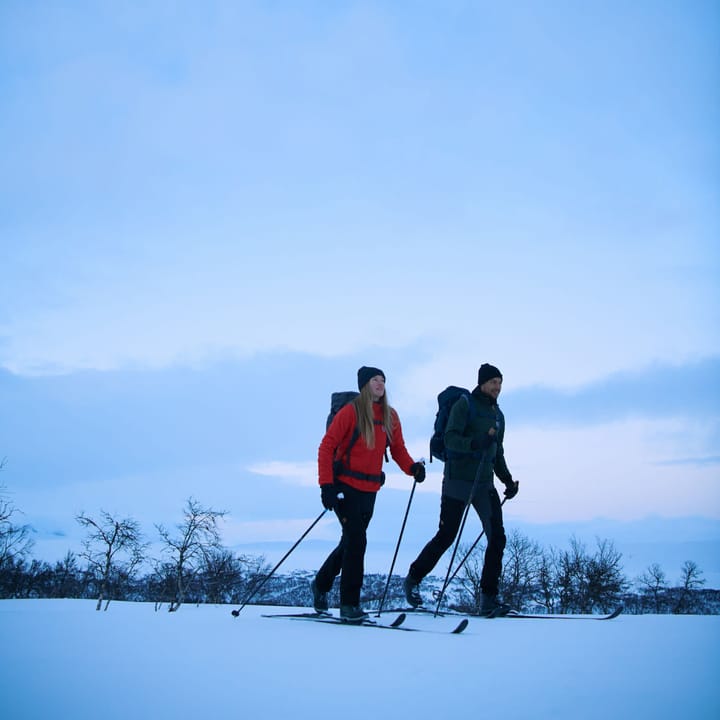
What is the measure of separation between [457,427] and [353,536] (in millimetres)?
1516

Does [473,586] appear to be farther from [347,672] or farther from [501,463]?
[347,672]

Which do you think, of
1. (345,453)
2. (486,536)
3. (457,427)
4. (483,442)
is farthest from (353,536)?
(483,442)

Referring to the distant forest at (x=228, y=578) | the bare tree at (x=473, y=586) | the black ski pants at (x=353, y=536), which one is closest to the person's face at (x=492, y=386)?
the black ski pants at (x=353, y=536)

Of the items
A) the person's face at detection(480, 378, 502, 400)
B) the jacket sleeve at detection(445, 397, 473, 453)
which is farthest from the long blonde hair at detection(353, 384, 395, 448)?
the person's face at detection(480, 378, 502, 400)

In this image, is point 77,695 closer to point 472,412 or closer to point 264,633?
point 264,633

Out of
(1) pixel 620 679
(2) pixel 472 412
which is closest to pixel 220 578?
(2) pixel 472 412

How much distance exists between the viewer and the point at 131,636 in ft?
11.2

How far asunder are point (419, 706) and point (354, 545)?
2.59 meters

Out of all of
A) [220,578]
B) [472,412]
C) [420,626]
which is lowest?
[220,578]

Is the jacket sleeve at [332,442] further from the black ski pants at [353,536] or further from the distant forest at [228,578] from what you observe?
the distant forest at [228,578]

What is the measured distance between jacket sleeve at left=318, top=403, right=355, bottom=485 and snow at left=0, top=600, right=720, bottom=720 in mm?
1206

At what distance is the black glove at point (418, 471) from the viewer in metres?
5.41

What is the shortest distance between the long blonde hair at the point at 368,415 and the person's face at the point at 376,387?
0.10 feet

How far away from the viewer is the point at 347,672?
2625 millimetres
